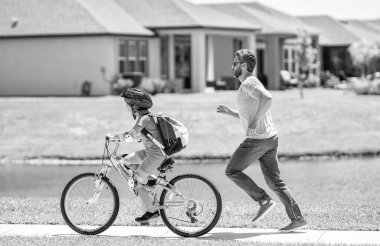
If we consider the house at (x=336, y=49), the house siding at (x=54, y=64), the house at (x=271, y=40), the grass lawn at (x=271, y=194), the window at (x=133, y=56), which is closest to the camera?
the grass lawn at (x=271, y=194)

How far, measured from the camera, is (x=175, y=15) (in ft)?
149

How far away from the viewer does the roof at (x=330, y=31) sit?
66.0 m

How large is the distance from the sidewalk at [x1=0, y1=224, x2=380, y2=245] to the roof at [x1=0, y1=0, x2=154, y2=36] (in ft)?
101

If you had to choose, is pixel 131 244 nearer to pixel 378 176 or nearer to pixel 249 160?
pixel 249 160

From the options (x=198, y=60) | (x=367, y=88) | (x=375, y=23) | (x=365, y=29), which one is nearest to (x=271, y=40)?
(x=367, y=88)

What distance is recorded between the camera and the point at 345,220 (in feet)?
34.6

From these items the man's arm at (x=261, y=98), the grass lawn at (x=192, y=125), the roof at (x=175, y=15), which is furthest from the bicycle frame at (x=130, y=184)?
the roof at (x=175, y=15)

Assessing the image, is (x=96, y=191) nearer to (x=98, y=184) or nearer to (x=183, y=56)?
(x=98, y=184)

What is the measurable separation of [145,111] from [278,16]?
5147 cm

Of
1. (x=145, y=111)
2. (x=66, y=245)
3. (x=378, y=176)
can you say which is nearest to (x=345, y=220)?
(x=145, y=111)

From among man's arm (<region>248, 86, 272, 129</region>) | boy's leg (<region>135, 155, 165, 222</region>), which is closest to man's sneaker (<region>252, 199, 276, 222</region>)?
man's arm (<region>248, 86, 272, 129</region>)

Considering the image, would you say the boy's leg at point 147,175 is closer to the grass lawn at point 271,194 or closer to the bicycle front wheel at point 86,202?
the bicycle front wheel at point 86,202

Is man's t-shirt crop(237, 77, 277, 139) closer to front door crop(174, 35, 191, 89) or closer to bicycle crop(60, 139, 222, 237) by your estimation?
bicycle crop(60, 139, 222, 237)

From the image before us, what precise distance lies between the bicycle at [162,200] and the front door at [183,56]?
115ft
